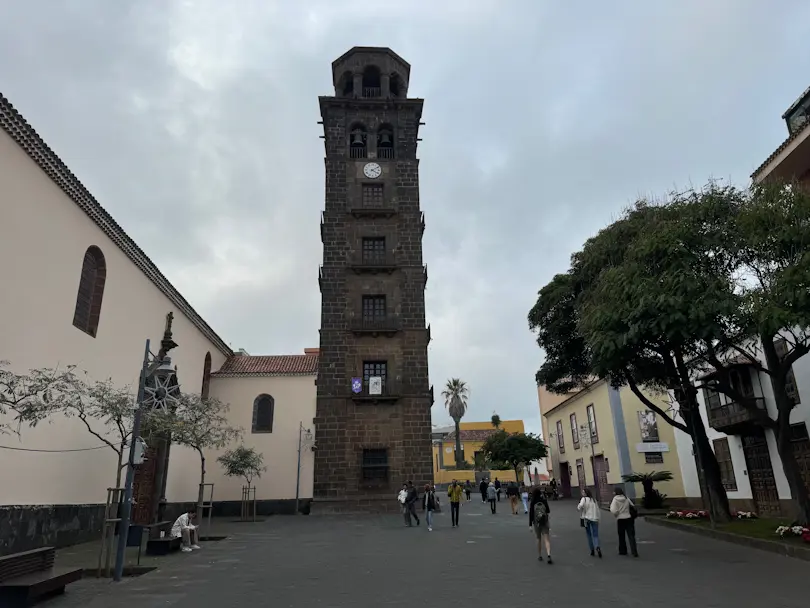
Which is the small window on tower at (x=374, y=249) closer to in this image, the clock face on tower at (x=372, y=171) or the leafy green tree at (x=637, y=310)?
the clock face on tower at (x=372, y=171)

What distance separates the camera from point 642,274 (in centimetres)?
1377

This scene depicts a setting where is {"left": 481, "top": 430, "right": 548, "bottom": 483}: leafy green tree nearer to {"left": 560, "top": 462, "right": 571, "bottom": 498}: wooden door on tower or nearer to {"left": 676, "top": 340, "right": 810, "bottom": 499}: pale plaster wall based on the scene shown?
{"left": 560, "top": 462, "right": 571, "bottom": 498}: wooden door on tower

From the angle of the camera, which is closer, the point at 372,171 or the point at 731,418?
the point at 731,418

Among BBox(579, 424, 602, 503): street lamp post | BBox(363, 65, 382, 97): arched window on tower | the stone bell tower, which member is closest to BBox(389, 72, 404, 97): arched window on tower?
the stone bell tower

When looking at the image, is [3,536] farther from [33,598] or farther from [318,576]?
[318,576]

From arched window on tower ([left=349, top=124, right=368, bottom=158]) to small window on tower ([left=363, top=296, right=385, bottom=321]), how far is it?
27.3ft

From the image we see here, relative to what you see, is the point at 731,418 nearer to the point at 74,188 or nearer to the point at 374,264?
the point at 374,264

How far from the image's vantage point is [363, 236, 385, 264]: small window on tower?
28.7 m

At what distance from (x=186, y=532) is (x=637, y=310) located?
501 inches

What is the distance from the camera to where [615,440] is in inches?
1227

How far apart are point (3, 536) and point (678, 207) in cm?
1907

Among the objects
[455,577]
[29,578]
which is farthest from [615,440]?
[29,578]

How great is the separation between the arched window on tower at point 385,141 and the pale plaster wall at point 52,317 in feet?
49.1

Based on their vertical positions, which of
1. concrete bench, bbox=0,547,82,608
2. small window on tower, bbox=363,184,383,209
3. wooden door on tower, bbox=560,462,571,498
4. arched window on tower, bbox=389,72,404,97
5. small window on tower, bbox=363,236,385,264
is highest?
arched window on tower, bbox=389,72,404,97
